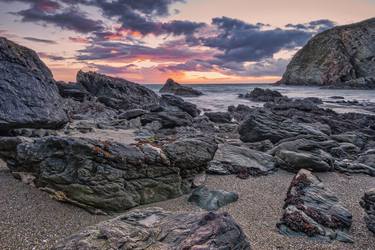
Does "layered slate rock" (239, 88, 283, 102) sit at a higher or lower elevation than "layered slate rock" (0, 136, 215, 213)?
higher

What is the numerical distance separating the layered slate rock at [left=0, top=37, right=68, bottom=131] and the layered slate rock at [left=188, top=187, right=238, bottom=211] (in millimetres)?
7162

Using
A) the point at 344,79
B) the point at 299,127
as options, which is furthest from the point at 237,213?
the point at 344,79

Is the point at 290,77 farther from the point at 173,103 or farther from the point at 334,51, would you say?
the point at 173,103

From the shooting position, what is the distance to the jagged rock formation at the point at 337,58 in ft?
323

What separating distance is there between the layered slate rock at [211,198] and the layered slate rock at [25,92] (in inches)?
282

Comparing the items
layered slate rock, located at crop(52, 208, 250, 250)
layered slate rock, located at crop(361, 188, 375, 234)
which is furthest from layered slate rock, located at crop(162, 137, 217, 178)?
layered slate rock, located at crop(361, 188, 375, 234)

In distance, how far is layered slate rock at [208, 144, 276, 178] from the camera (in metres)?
9.47

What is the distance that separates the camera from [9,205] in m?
6.34

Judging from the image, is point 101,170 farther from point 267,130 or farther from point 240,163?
point 267,130

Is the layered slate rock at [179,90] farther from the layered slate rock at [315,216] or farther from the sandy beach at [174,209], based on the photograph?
the layered slate rock at [315,216]

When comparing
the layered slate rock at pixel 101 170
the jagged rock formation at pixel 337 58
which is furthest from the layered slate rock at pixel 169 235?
the jagged rock formation at pixel 337 58

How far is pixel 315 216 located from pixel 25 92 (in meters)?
10.8

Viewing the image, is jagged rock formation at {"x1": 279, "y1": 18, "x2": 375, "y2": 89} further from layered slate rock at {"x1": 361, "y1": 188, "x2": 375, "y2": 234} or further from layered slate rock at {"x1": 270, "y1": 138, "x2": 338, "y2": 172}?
layered slate rock at {"x1": 361, "y1": 188, "x2": 375, "y2": 234}

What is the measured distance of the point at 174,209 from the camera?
6848 mm
